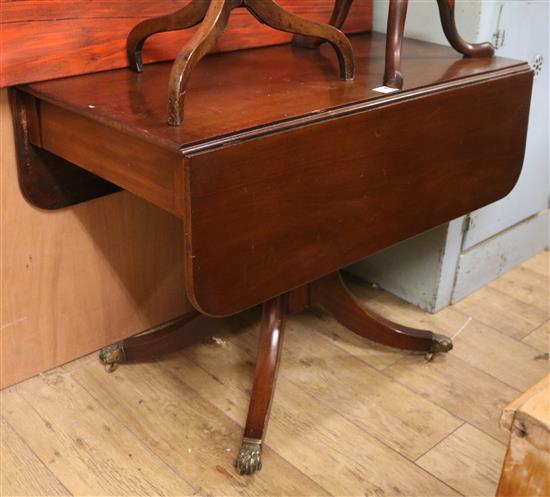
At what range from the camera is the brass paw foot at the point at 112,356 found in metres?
1.77

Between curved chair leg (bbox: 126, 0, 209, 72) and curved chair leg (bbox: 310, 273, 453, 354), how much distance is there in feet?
2.09

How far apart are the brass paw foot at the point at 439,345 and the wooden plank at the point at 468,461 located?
25 cm

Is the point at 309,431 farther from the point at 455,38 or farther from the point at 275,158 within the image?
the point at 455,38

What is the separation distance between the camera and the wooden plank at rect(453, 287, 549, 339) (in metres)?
2.03

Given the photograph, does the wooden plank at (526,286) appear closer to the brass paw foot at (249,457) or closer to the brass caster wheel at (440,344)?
the brass caster wheel at (440,344)

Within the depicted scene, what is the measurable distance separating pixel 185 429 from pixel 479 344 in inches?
30.4

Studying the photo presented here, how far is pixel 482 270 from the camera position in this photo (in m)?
2.18

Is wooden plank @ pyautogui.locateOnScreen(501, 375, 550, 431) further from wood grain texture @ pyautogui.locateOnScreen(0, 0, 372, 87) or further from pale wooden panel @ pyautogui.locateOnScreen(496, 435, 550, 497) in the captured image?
wood grain texture @ pyautogui.locateOnScreen(0, 0, 372, 87)

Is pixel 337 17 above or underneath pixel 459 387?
above

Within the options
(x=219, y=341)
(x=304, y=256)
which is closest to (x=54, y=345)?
(x=219, y=341)

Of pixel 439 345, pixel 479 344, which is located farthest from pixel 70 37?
pixel 479 344

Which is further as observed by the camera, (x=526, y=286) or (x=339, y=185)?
(x=526, y=286)

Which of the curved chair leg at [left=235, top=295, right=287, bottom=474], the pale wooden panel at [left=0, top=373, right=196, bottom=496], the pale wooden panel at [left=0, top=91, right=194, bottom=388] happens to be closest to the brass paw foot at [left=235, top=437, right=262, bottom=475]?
the curved chair leg at [left=235, top=295, right=287, bottom=474]

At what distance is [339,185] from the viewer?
137 cm
